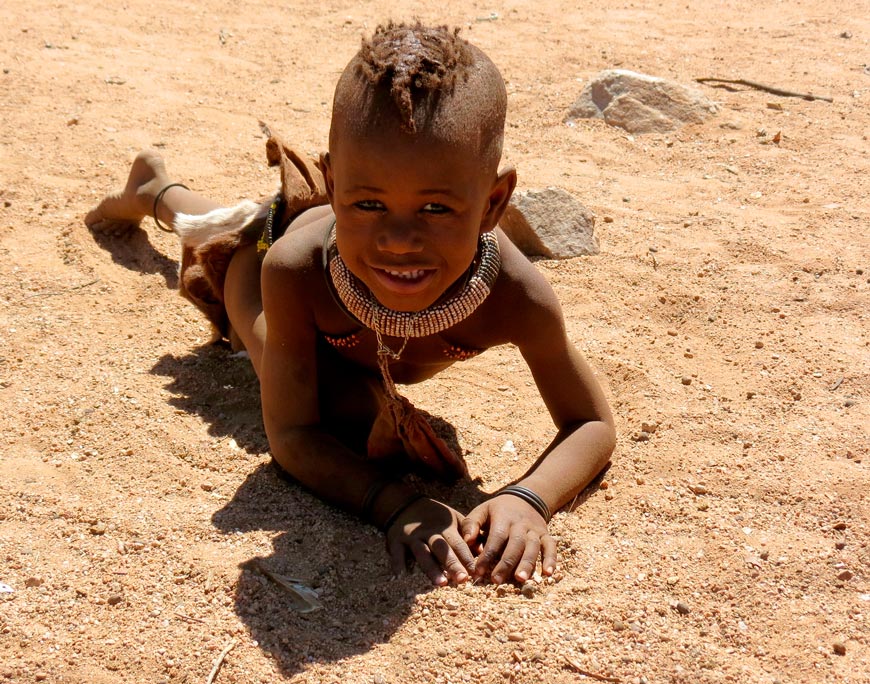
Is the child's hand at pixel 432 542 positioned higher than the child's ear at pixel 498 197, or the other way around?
the child's ear at pixel 498 197

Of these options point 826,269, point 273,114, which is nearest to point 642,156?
point 826,269

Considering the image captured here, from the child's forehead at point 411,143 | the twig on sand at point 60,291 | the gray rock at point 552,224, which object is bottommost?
the twig on sand at point 60,291

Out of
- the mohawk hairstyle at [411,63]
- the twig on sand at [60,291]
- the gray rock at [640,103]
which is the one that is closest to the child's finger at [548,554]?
the mohawk hairstyle at [411,63]

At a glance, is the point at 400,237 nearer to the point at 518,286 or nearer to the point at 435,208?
the point at 435,208

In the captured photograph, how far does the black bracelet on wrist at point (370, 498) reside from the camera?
296 cm

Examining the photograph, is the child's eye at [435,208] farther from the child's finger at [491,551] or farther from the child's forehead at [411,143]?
the child's finger at [491,551]

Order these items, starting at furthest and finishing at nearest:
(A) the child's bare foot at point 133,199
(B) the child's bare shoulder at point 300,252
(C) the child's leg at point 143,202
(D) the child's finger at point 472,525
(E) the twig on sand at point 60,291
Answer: (A) the child's bare foot at point 133,199 < (C) the child's leg at point 143,202 < (E) the twig on sand at point 60,291 < (B) the child's bare shoulder at point 300,252 < (D) the child's finger at point 472,525

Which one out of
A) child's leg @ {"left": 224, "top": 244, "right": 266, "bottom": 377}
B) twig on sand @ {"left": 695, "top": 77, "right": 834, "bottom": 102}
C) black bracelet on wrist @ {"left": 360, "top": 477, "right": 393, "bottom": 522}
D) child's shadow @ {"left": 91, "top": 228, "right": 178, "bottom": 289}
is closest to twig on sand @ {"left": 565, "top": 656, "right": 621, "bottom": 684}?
black bracelet on wrist @ {"left": 360, "top": 477, "right": 393, "bottom": 522}

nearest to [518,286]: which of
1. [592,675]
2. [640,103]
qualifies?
[592,675]

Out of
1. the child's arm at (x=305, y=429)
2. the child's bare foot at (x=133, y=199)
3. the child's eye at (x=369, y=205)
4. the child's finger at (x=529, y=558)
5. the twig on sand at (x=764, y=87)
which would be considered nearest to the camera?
the child's eye at (x=369, y=205)

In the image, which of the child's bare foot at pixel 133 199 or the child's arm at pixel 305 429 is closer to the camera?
the child's arm at pixel 305 429

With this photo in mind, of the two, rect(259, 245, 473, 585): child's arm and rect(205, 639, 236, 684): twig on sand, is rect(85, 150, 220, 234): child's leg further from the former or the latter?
rect(205, 639, 236, 684): twig on sand

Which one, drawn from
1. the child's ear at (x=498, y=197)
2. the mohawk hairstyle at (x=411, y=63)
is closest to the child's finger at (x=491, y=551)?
the child's ear at (x=498, y=197)

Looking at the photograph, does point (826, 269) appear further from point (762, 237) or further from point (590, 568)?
point (590, 568)
